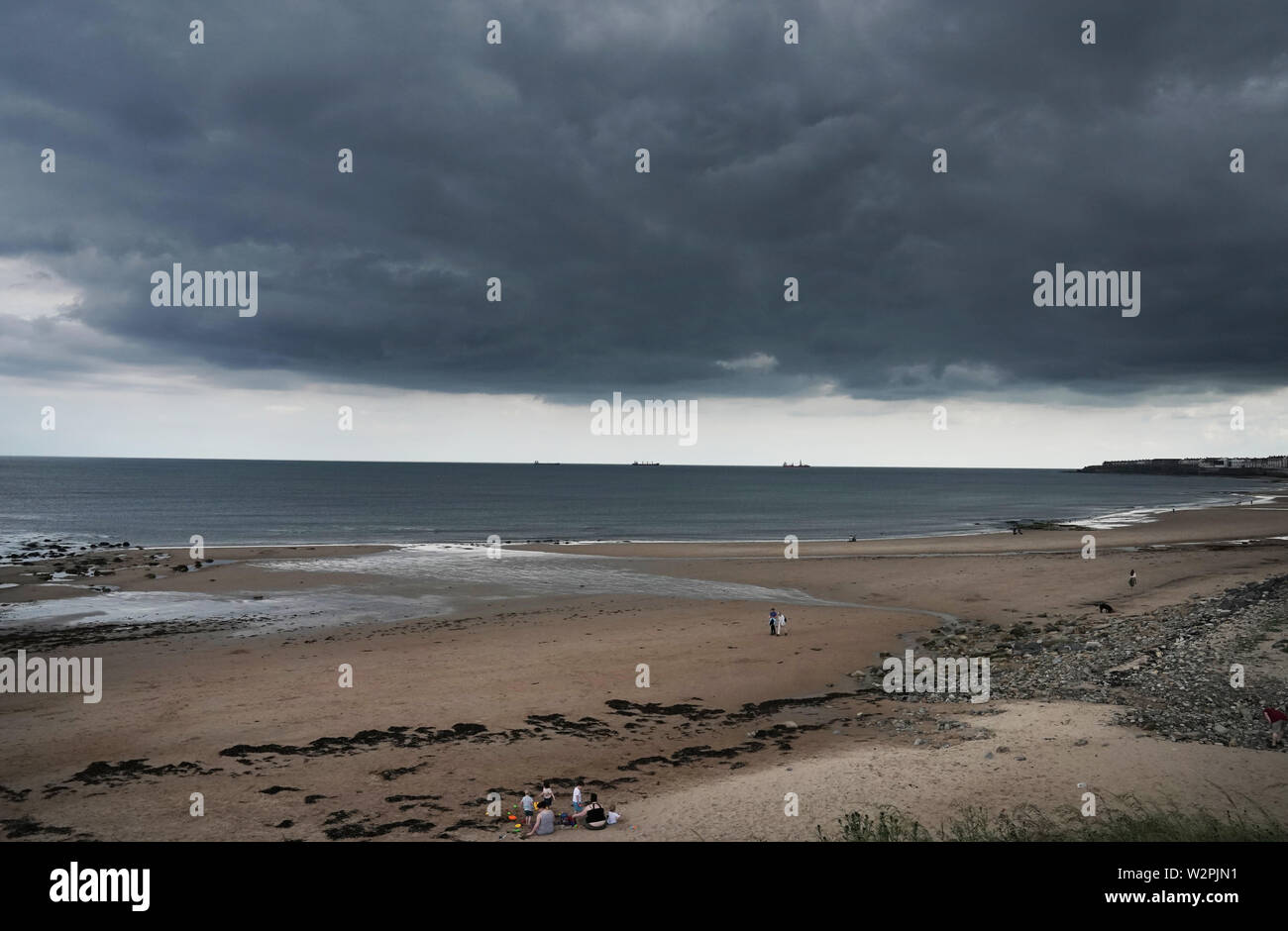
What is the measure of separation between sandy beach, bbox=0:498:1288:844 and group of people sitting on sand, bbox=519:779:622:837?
14.8 inches

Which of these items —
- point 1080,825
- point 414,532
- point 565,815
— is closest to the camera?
point 1080,825

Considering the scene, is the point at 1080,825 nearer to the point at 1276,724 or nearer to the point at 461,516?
the point at 1276,724

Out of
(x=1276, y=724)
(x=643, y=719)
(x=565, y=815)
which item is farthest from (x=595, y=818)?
(x=1276, y=724)

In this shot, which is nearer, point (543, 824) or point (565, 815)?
point (543, 824)

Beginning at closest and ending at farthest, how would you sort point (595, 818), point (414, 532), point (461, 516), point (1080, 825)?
1. point (1080, 825)
2. point (595, 818)
3. point (414, 532)
4. point (461, 516)

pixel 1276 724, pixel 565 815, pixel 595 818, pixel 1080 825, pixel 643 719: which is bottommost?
pixel 643 719

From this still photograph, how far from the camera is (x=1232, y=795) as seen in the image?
14039 mm

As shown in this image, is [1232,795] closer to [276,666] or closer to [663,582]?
[276,666]

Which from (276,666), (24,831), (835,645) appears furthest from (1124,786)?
(276,666)

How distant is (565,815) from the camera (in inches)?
604

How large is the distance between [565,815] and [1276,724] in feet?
52.3

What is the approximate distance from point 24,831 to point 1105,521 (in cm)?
10611

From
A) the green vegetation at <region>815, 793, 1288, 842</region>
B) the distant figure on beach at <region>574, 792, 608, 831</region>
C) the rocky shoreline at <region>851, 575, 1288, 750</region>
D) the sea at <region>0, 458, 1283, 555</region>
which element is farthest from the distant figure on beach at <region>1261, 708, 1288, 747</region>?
the sea at <region>0, 458, 1283, 555</region>
